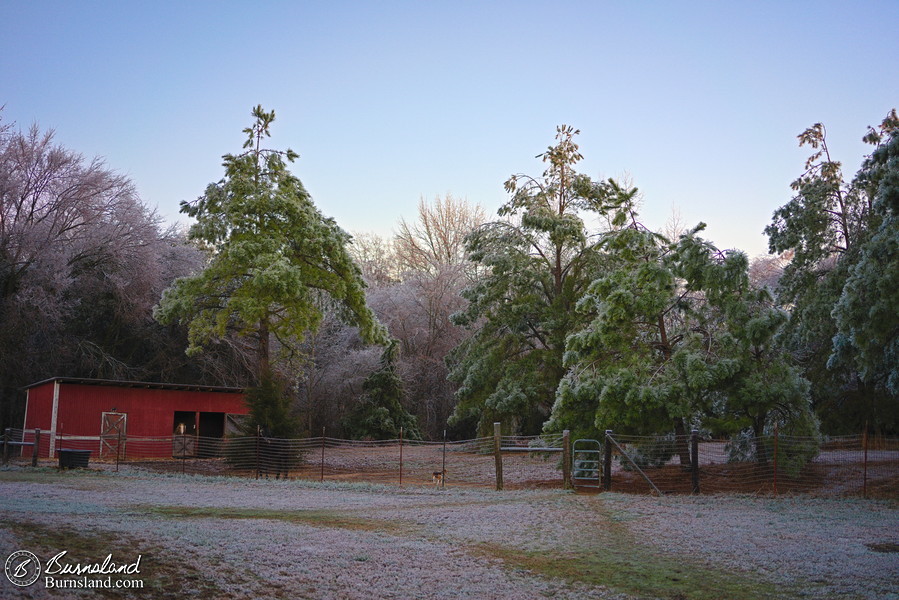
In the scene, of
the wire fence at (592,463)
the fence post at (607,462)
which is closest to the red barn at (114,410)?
the wire fence at (592,463)

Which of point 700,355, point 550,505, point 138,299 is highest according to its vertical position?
point 138,299

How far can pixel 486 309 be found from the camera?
96.1 feet

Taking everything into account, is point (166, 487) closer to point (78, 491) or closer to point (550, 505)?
point (78, 491)

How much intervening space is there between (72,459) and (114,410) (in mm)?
6442

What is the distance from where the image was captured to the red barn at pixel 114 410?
25.9 m

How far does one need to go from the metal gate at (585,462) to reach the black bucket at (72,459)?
13218 millimetres

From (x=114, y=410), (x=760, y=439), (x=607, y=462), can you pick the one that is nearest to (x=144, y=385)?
(x=114, y=410)

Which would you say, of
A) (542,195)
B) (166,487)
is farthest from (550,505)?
(542,195)

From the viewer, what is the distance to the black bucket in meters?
20.7

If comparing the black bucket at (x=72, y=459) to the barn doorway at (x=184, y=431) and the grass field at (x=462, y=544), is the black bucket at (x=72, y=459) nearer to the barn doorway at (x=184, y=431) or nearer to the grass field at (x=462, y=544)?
the barn doorway at (x=184, y=431)

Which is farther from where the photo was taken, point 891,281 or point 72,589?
point 891,281

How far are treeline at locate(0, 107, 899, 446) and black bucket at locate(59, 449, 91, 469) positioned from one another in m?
4.80

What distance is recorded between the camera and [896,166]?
15.6 m

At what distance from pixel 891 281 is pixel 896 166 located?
2.37 m
